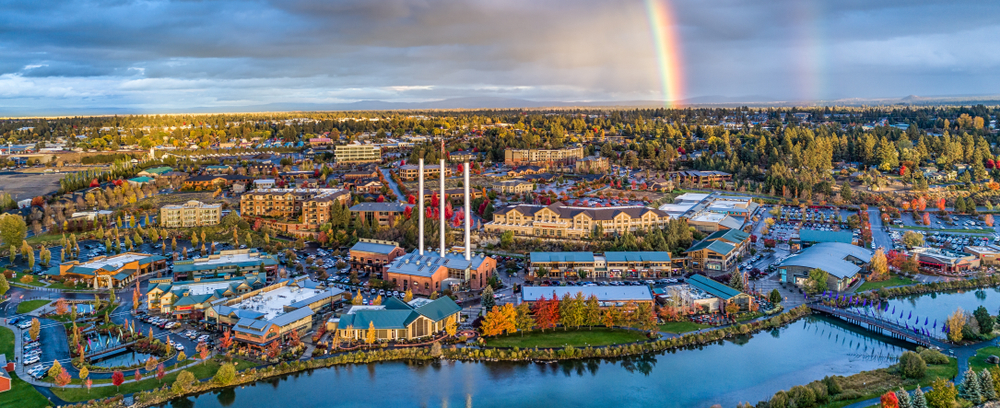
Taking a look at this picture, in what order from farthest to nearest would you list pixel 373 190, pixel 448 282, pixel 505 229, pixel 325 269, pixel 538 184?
pixel 538 184
pixel 373 190
pixel 505 229
pixel 325 269
pixel 448 282

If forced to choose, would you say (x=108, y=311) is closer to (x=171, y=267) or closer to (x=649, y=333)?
(x=171, y=267)

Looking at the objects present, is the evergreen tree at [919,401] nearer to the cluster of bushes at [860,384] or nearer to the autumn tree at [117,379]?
the cluster of bushes at [860,384]

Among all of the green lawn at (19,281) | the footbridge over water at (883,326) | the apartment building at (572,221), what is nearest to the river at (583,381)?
the footbridge over water at (883,326)

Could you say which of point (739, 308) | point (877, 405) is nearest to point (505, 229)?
point (739, 308)

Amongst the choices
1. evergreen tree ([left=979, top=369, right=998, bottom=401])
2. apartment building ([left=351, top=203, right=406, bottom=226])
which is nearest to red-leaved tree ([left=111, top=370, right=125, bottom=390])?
apartment building ([left=351, top=203, right=406, bottom=226])

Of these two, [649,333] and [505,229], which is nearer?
Result: [649,333]
